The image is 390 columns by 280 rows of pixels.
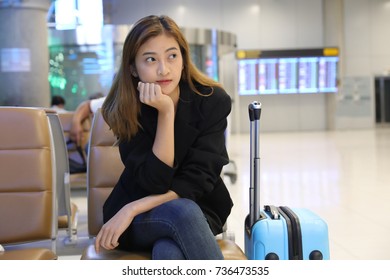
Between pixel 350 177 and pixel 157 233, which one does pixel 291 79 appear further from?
pixel 157 233

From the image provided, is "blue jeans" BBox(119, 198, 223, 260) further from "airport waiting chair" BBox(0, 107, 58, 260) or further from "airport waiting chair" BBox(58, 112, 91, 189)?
"airport waiting chair" BBox(58, 112, 91, 189)

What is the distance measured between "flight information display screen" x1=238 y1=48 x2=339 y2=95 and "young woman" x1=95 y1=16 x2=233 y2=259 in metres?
16.7

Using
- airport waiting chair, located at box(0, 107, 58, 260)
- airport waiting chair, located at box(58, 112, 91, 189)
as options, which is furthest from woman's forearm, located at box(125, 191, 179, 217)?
airport waiting chair, located at box(58, 112, 91, 189)

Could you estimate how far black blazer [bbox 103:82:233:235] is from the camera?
1783 mm

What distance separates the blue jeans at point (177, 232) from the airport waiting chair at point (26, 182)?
532mm

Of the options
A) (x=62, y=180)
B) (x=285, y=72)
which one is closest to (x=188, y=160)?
(x=62, y=180)

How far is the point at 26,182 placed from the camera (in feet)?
7.14

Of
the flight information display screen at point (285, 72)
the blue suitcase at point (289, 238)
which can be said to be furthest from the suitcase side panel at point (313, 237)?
the flight information display screen at point (285, 72)

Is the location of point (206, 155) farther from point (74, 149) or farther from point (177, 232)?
point (74, 149)

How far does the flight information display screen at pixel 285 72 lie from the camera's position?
18531mm

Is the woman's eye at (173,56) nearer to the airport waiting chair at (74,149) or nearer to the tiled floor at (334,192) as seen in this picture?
the tiled floor at (334,192)

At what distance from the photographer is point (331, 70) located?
1864 centimetres

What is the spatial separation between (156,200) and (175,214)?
11 cm
